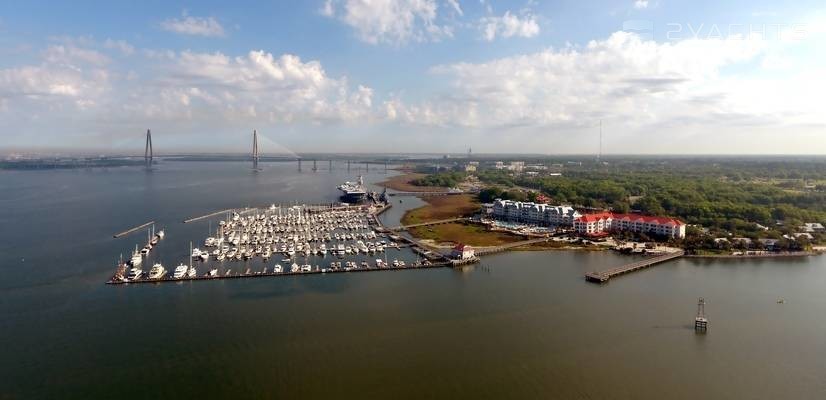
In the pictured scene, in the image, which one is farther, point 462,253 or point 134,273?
point 462,253

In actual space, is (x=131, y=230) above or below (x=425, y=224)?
below

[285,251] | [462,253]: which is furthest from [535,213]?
[285,251]

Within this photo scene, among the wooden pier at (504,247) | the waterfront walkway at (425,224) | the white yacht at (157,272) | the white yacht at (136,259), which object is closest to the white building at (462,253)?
the wooden pier at (504,247)

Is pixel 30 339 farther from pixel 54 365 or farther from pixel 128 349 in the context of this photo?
pixel 128 349

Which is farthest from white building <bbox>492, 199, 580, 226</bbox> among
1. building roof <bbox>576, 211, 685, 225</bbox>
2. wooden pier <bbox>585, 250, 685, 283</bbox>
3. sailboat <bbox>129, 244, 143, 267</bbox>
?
sailboat <bbox>129, 244, 143, 267</bbox>

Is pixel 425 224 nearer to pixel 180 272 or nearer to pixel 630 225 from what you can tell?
pixel 630 225

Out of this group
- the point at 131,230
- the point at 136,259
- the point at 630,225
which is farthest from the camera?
the point at 131,230

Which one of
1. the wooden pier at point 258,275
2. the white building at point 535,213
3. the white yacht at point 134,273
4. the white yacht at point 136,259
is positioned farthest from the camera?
the white building at point 535,213

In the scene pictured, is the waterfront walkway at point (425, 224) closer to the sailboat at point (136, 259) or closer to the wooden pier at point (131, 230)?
the sailboat at point (136, 259)
